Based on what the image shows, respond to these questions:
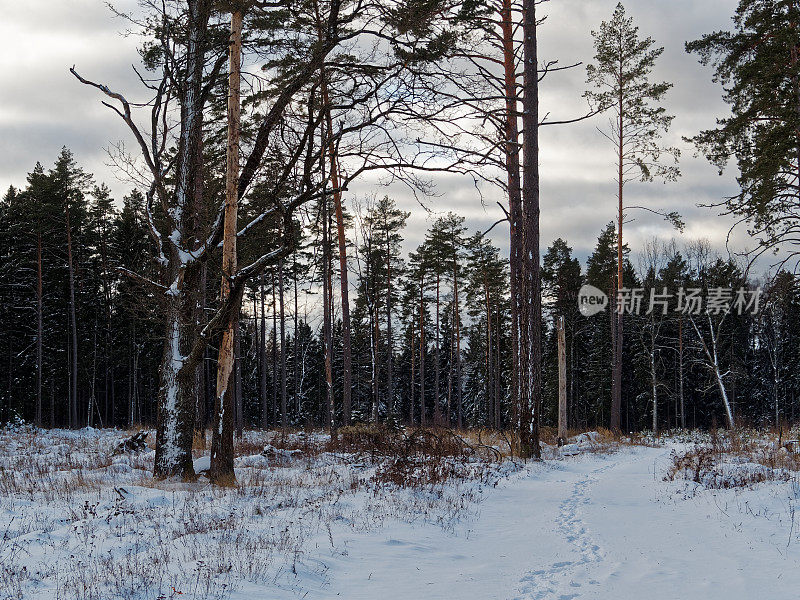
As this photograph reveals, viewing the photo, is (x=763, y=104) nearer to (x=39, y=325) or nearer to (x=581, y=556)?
(x=581, y=556)

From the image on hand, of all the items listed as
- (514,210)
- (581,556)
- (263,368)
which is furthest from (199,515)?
(263,368)

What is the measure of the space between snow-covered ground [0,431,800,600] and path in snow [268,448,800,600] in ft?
0.07

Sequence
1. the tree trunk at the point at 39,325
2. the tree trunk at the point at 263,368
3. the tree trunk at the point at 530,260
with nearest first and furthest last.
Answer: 1. the tree trunk at the point at 530,260
2. the tree trunk at the point at 39,325
3. the tree trunk at the point at 263,368

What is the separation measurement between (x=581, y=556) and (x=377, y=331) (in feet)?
108

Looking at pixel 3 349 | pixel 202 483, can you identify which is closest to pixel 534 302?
pixel 202 483

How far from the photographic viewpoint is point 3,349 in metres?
33.9

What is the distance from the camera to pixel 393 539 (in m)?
5.78

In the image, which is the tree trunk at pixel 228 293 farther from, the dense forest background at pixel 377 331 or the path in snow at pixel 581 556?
the dense forest background at pixel 377 331

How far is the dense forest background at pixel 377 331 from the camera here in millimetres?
32125

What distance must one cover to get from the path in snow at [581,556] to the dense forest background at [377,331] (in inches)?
742

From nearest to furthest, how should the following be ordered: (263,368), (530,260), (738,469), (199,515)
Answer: (199,515)
(738,469)
(530,260)
(263,368)

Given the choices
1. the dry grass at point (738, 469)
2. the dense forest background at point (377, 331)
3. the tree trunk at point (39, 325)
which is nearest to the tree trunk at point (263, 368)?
the dense forest background at point (377, 331)

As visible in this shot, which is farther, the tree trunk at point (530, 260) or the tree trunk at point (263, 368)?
the tree trunk at point (263, 368)

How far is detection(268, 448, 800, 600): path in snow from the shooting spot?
427 cm
